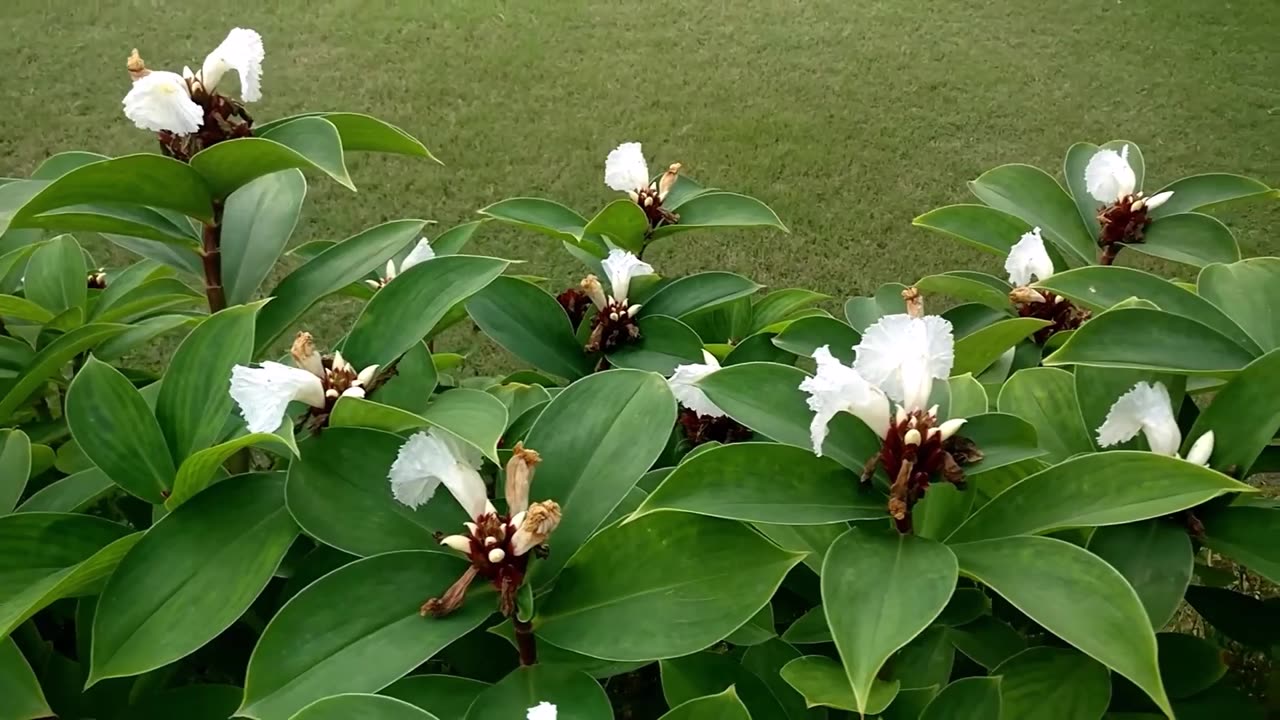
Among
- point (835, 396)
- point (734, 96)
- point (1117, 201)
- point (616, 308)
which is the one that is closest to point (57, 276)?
point (616, 308)

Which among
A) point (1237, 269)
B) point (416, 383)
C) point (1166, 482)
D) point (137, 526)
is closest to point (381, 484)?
point (416, 383)

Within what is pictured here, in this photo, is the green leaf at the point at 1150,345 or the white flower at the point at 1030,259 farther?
the white flower at the point at 1030,259

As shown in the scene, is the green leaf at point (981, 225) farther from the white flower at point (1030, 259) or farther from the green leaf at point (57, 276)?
the green leaf at point (57, 276)

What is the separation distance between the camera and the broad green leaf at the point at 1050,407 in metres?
0.54

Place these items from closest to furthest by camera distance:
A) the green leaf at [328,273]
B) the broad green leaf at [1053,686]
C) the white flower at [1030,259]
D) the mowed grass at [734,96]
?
the broad green leaf at [1053,686], the green leaf at [328,273], the white flower at [1030,259], the mowed grass at [734,96]

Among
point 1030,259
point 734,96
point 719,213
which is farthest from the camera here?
point 734,96

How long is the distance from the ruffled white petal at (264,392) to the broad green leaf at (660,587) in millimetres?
156

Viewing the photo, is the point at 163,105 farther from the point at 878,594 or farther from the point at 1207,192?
the point at 1207,192

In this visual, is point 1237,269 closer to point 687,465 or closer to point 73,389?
point 687,465

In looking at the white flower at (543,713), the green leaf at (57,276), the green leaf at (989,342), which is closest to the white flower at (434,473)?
the white flower at (543,713)

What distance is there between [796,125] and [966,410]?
7.07 feet

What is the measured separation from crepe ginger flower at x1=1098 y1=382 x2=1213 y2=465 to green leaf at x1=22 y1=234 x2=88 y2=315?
73 cm

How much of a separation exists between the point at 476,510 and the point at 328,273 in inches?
9.5

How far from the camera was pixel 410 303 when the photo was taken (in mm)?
538
